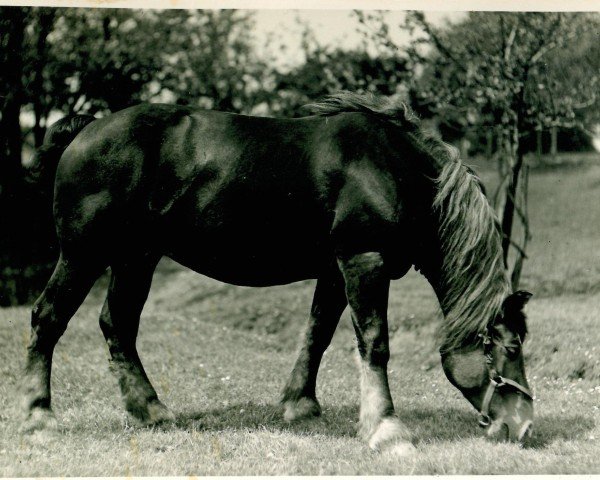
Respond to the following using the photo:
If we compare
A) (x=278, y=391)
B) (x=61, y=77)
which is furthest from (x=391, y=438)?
(x=61, y=77)

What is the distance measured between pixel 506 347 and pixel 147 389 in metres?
2.79

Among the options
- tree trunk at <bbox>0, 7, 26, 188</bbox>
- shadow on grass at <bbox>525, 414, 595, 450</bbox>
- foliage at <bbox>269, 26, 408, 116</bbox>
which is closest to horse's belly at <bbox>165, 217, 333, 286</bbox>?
shadow on grass at <bbox>525, 414, 595, 450</bbox>

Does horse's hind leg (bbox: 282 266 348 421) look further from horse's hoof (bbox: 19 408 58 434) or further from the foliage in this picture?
the foliage

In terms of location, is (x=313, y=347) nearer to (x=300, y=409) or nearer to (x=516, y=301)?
(x=300, y=409)

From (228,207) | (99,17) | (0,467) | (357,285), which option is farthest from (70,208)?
(99,17)

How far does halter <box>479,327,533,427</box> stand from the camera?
4.60 meters

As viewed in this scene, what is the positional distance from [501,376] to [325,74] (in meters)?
7.19

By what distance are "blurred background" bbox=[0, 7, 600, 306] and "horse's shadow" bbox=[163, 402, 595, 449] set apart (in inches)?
95.2

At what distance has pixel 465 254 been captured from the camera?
4820 millimetres

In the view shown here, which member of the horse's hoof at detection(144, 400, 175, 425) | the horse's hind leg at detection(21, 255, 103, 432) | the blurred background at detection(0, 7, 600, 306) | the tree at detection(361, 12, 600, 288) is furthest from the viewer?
the blurred background at detection(0, 7, 600, 306)

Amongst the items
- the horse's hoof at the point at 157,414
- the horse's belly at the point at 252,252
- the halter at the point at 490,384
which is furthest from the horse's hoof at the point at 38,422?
the halter at the point at 490,384

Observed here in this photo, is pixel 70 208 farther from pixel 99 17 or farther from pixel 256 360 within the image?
pixel 99 17

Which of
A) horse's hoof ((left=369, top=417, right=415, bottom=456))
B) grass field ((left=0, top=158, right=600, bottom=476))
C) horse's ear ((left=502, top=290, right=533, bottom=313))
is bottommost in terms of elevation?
grass field ((left=0, top=158, right=600, bottom=476))

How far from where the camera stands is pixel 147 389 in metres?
5.33
